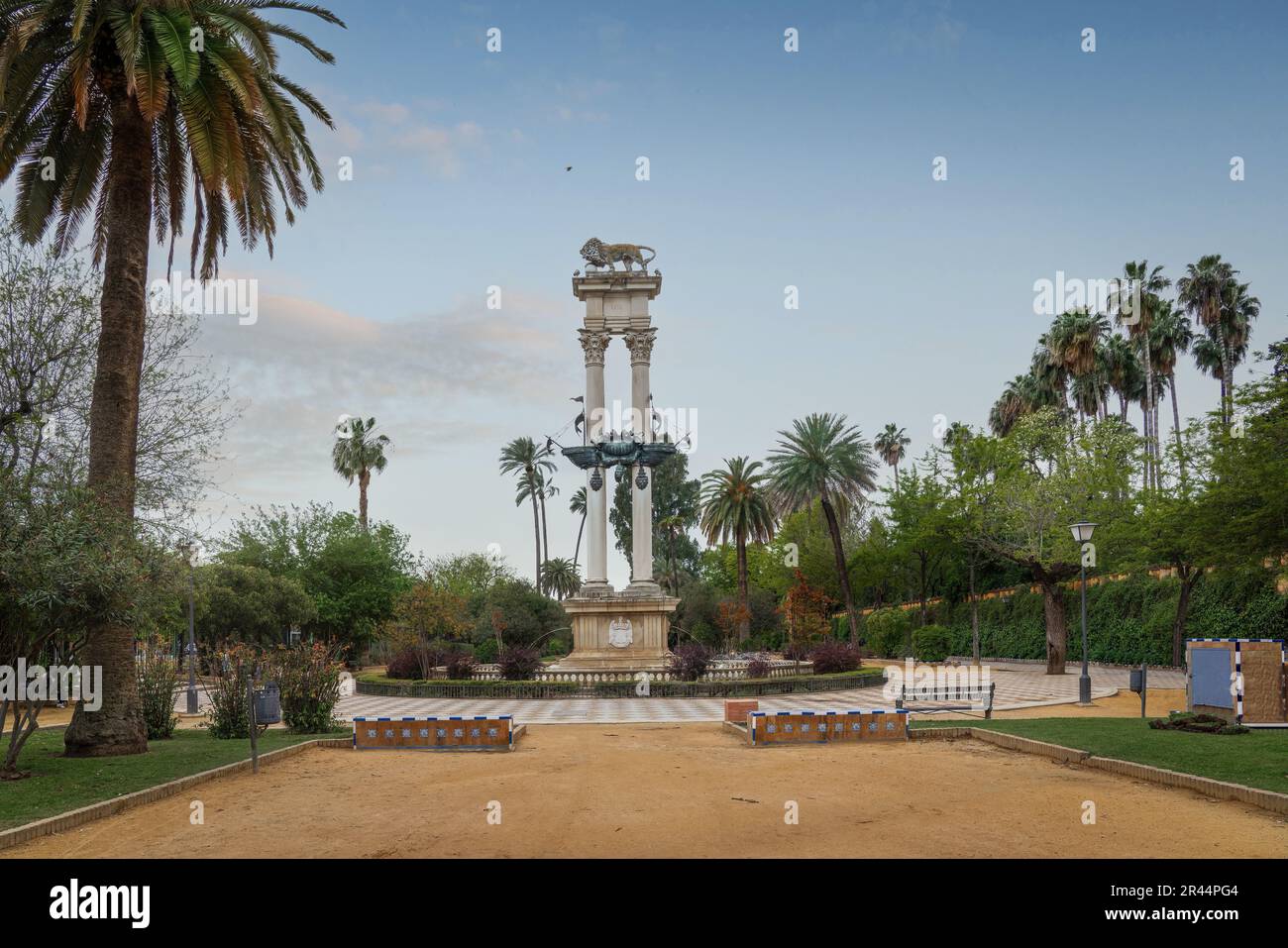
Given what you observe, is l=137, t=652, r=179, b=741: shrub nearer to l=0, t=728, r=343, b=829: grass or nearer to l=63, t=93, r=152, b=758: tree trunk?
l=0, t=728, r=343, b=829: grass

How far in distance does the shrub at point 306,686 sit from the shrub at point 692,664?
41.1 ft

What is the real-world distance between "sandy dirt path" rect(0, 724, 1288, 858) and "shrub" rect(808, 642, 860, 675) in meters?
17.8

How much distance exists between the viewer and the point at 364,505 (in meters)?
72.8

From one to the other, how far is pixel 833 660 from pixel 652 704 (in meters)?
9.30

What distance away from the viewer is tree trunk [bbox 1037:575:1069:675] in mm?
36344

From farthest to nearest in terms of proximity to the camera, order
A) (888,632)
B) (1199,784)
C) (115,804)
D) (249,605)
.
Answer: (888,632) → (249,605) → (1199,784) → (115,804)

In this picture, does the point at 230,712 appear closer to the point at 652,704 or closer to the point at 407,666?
the point at 652,704

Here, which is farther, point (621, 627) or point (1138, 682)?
point (621, 627)

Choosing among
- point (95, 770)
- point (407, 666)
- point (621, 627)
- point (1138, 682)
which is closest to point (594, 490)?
point (621, 627)

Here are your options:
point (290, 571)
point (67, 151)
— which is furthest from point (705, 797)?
point (290, 571)

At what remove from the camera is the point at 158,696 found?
18.3 m

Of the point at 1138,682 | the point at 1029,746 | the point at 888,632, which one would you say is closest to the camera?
the point at 1029,746
